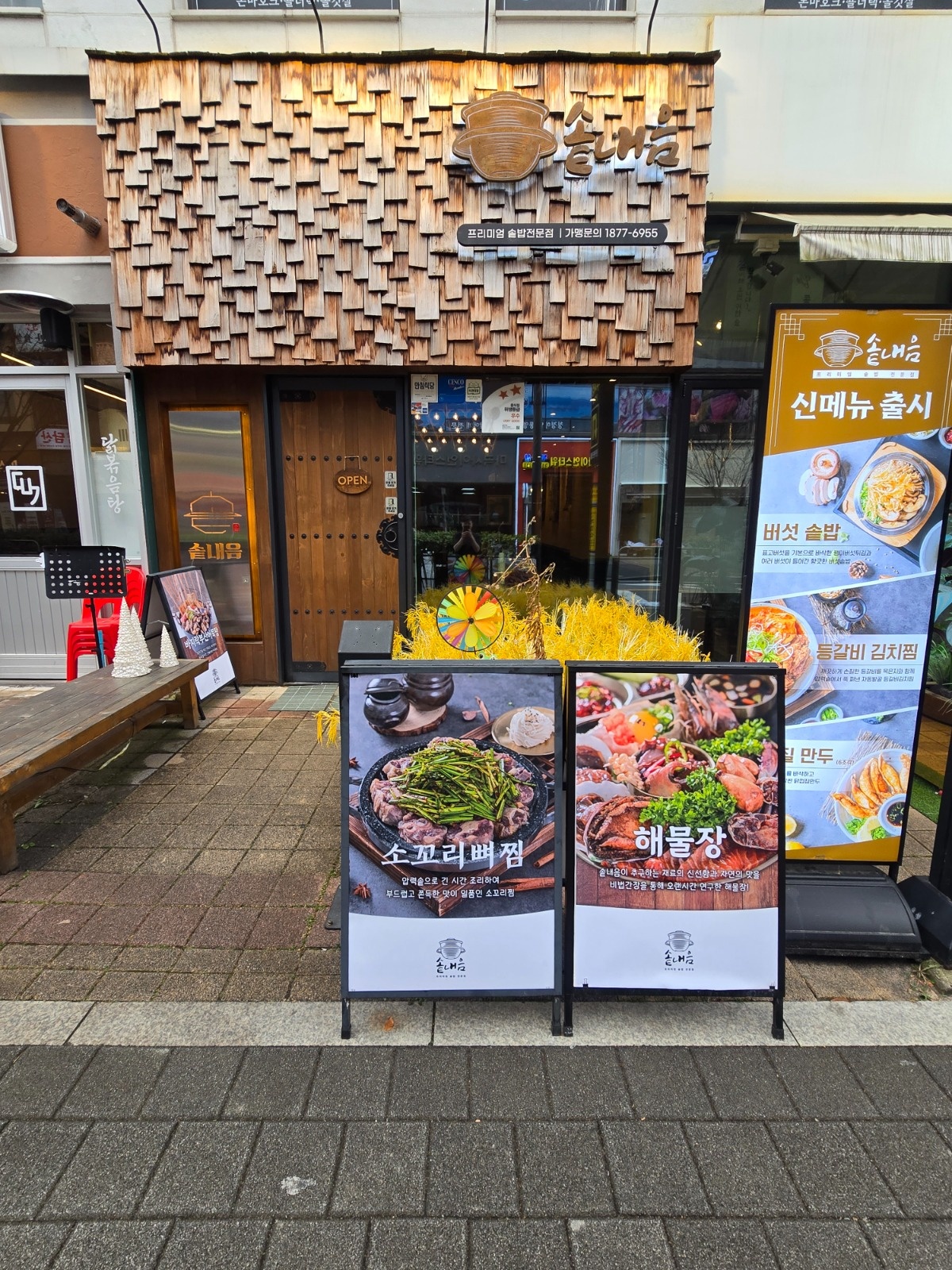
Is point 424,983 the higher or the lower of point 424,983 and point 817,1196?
the higher

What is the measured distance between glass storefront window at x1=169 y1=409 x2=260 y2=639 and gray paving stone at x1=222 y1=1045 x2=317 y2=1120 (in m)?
4.64

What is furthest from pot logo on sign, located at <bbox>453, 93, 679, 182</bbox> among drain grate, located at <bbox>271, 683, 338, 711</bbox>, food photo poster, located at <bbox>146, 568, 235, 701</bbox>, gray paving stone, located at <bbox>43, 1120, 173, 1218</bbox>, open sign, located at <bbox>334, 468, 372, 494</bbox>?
gray paving stone, located at <bbox>43, 1120, 173, 1218</bbox>

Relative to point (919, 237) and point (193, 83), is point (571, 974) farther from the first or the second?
point (193, 83)

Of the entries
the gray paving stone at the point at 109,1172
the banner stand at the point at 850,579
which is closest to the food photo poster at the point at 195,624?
the gray paving stone at the point at 109,1172

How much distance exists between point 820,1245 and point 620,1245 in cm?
50

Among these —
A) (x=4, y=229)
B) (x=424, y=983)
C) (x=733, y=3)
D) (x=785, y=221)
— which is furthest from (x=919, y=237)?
(x=4, y=229)

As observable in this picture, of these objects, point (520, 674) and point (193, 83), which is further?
point (193, 83)

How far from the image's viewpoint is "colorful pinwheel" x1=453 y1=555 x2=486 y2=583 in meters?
6.21

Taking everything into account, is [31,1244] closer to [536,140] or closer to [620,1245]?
[620,1245]

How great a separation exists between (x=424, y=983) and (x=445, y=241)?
535cm

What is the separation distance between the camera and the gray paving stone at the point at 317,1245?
153 cm

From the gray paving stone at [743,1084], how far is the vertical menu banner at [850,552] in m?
0.94

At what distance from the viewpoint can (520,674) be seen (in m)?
2.10

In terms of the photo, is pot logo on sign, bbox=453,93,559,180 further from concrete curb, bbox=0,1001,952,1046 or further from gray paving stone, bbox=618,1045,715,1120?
gray paving stone, bbox=618,1045,715,1120
